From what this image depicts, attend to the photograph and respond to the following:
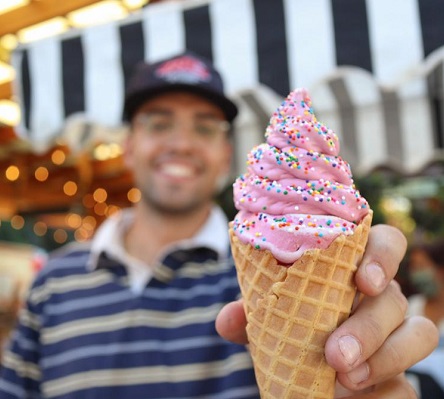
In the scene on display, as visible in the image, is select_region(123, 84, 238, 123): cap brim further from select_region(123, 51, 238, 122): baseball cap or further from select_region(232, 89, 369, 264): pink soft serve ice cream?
select_region(232, 89, 369, 264): pink soft serve ice cream

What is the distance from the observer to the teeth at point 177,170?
220 cm

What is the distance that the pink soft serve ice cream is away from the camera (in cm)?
105

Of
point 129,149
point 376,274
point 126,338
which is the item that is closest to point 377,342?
point 376,274

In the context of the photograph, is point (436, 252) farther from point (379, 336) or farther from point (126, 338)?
point (379, 336)

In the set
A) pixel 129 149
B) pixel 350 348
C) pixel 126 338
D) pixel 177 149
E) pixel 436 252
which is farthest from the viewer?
pixel 436 252

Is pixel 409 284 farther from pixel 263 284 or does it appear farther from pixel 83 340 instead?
pixel 263 284

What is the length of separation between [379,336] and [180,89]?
1.48 metres

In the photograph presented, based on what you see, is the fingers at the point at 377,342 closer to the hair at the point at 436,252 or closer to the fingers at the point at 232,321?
the fingers at the point at 232,321

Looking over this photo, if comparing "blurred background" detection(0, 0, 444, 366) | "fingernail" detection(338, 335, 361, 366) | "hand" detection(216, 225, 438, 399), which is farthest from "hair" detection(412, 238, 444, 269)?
"fingernail" detection(338, 335, 361, 366)

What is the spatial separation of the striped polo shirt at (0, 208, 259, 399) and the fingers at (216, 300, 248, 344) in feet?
1.97

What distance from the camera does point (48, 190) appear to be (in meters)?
8.59

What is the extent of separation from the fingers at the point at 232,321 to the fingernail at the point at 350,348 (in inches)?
12.7

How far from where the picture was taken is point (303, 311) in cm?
106

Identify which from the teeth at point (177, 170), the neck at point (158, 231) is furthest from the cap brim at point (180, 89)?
the neck at point (158, 231)
